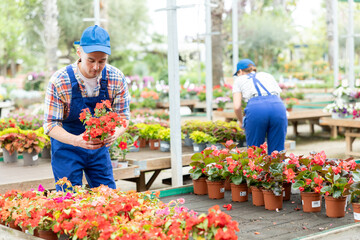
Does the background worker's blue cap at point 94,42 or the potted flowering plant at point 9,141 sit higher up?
the background worker's blue cap at point 94,42

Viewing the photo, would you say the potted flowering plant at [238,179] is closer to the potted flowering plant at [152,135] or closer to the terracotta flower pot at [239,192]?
the terracotta flower pot at [239,192]

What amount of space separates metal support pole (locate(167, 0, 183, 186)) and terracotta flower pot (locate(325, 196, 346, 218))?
163 centimetres

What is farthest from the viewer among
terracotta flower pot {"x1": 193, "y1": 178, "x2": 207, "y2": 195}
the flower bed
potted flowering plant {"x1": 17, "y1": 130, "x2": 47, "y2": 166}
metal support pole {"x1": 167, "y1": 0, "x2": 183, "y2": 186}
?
potted flowering plant {"x1": 17, "y1": 130, "x2": 47, "y2": 166}

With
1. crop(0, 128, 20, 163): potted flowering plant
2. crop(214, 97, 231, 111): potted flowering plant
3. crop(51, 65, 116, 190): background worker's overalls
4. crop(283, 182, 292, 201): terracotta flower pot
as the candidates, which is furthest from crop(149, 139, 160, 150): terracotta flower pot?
crop(214, 97, 231, 111): potted flowering plant

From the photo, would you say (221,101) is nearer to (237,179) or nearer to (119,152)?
(119,152)

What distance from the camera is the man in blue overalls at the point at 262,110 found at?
16.1 feet

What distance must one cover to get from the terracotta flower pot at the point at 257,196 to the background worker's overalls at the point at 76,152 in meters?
1.12

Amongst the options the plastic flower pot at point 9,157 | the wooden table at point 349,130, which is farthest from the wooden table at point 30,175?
the wooden table at point 349,130

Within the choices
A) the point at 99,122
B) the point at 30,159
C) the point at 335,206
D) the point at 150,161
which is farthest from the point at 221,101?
the point at 99,122

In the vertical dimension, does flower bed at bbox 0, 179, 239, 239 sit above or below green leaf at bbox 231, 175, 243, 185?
above

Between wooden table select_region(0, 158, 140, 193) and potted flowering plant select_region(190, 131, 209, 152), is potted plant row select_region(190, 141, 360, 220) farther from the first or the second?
potted flowering plant select_region(190, 131, 209, 152)

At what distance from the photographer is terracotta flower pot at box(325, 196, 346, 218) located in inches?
129

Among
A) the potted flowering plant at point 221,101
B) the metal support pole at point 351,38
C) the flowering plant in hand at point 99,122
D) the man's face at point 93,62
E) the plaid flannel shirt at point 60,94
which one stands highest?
the metal support pole at point 351,38

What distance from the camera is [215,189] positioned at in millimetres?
3900
